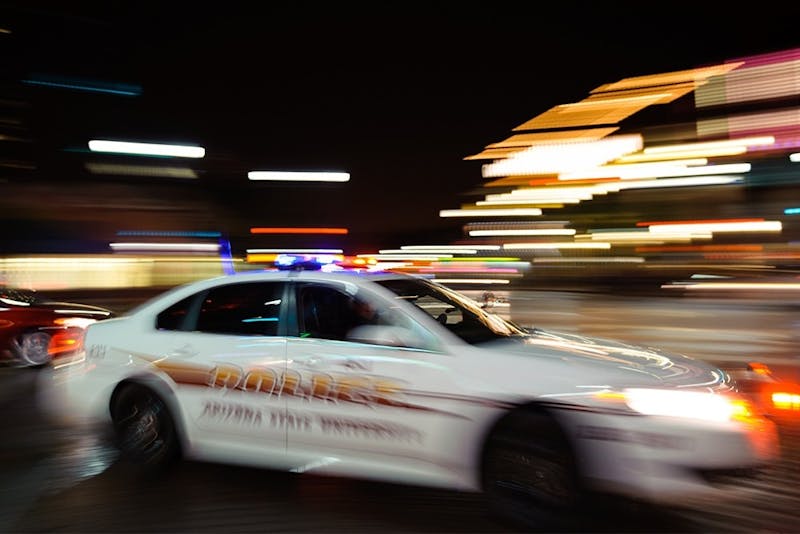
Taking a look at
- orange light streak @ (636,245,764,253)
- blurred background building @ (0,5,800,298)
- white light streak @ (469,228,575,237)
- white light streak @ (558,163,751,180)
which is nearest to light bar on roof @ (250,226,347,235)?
blurred background building @ (0,5,800,298)

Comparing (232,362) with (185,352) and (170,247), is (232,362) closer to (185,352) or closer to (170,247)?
(185,352)

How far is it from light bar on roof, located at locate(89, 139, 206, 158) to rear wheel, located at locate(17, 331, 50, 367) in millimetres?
11081

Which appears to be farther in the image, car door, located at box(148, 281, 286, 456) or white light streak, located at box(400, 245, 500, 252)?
white light streak, located at box(400, 245, 500, 252)

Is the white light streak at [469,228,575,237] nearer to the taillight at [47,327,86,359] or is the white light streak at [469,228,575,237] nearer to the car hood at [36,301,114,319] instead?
the car hood at [36,301,114,319]

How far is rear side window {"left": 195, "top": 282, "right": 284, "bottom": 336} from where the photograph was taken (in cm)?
443

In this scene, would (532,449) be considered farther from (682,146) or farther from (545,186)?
(545,186)

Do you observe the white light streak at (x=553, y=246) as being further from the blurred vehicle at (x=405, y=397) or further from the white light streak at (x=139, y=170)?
the blurred vehicle at (x=405, y=397)

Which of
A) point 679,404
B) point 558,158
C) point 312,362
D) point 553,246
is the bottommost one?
point 679,404

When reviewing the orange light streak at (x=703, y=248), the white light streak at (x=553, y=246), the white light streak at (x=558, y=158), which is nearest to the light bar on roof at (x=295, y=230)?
the orange light streak at (x=703, y=248)

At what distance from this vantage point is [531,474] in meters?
3.59

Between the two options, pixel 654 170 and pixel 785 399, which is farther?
pixel 654 170

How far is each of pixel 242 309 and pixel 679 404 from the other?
9.22 feet

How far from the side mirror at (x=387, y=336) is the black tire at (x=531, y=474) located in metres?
0.72

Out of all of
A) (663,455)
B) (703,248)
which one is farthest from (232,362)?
(703,248)
